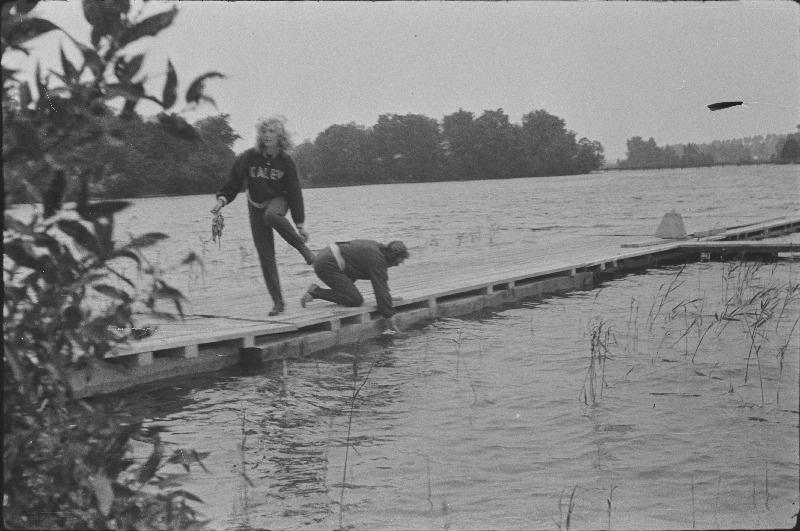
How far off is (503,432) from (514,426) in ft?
0.70

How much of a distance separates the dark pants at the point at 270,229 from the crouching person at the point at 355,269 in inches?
22.7

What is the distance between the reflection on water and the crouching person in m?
0.57

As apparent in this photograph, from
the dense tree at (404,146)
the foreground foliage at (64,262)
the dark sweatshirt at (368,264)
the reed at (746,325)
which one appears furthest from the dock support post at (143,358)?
the dense tree at (404,146)

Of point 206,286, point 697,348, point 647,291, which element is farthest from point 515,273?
Result: point 206,286

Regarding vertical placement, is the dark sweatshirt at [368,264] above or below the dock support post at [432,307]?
above

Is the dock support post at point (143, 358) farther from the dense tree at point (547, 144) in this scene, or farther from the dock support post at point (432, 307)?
the dense tree at point (547, 144)

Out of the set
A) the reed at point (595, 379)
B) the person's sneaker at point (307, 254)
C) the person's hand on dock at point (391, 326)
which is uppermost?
the person's sneaker at point (307, 254)

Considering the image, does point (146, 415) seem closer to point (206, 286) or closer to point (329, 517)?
point (329, 517)

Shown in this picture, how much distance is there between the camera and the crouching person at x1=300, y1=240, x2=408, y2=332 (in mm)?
9422

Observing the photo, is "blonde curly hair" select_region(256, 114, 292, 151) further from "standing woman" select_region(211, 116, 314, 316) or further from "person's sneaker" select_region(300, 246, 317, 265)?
"person's sneaker" select_region(300, 246, 317, 265)

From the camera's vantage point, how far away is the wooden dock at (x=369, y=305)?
8273 millimetres

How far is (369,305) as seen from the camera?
10289 mm

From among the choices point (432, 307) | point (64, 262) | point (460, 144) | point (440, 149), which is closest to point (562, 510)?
point (64, 262)

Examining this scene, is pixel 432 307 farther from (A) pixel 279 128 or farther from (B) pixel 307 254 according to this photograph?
(A) pixel 279 128
